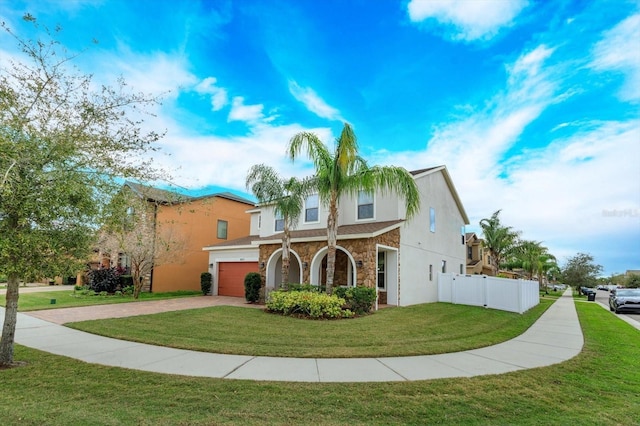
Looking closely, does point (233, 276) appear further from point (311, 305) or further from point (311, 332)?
point (311, 332)

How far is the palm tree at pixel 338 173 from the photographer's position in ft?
42.9

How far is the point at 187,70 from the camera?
36.3 feet

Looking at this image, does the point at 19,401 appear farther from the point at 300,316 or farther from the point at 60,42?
the point at 300,316

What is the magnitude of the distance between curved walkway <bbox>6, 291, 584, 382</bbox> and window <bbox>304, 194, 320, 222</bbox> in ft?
38.0

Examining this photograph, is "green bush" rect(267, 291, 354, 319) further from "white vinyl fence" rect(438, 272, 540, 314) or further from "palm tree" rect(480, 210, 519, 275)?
"palm tree" rect(480, 210, 519, 275)

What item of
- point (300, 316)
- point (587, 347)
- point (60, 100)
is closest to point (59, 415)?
point (60, 100)

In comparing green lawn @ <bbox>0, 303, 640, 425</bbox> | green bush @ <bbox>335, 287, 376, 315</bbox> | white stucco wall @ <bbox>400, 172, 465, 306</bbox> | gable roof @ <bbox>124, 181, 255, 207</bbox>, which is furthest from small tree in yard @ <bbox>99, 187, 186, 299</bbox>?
white stucco wall @ <bbox>400, 172, 465, 306</bbox>

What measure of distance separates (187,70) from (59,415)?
10.1 m

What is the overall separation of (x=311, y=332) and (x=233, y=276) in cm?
1264

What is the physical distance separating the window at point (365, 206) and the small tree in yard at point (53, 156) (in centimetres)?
1162

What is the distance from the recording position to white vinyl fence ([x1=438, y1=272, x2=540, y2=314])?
15.8m

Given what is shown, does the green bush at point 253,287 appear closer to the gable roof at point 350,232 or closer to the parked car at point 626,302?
the gable roof at point 350,232

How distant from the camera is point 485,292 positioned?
16.7m

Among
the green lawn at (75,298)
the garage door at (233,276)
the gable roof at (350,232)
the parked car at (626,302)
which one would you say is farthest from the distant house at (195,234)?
the parked car at (626,302)
